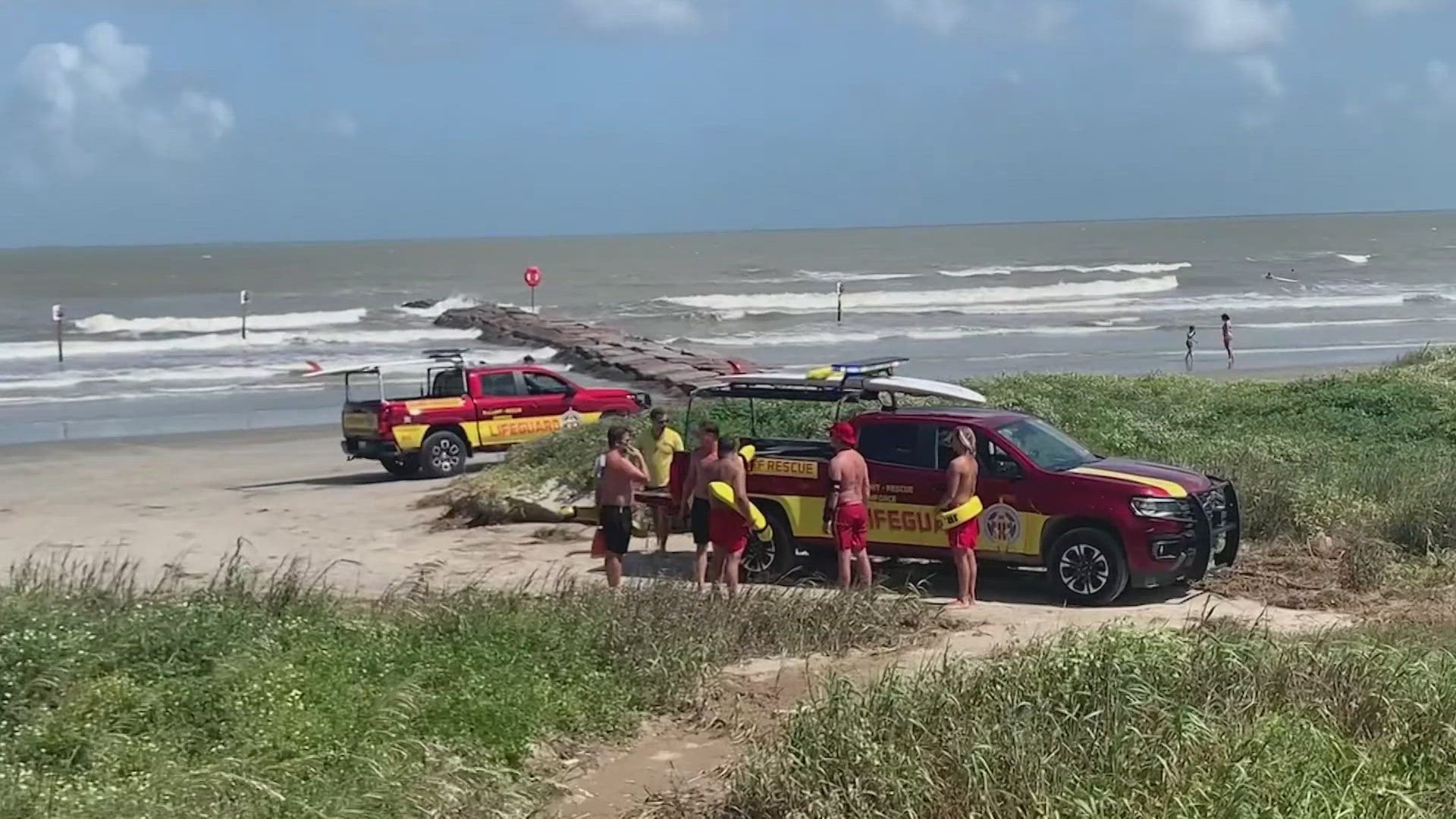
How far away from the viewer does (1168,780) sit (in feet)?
20.6

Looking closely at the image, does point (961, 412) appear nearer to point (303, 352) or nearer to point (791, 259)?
point (303, 352)

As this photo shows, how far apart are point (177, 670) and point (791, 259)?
373ft

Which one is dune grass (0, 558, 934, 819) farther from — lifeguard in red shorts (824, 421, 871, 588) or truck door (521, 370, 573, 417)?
truck door (521, 370, 573, 417)

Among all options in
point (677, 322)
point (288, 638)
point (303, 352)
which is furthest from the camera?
point (677, 322)

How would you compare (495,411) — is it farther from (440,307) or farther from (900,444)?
(440,307)

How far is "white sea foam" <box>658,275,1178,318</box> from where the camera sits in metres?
69.3

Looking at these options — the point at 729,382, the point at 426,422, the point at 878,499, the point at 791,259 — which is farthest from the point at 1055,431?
the point at 791,259

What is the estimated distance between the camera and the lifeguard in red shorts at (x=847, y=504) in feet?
40.3

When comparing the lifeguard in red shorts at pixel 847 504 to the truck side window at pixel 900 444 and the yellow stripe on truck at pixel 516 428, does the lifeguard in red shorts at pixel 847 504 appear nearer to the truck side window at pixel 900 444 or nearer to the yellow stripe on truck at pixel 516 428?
the truck side window at pixel 900 444

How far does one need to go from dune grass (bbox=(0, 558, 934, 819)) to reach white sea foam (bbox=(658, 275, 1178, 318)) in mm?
56551

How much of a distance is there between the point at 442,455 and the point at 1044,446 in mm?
11119

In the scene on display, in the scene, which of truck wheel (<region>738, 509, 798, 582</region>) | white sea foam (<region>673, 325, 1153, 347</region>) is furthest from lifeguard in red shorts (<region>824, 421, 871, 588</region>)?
white sea foam (<region>673, 325, 1153, 347</region>)

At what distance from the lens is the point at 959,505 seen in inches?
482

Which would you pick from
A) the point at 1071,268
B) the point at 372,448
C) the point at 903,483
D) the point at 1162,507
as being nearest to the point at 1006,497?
the point at 903,483
